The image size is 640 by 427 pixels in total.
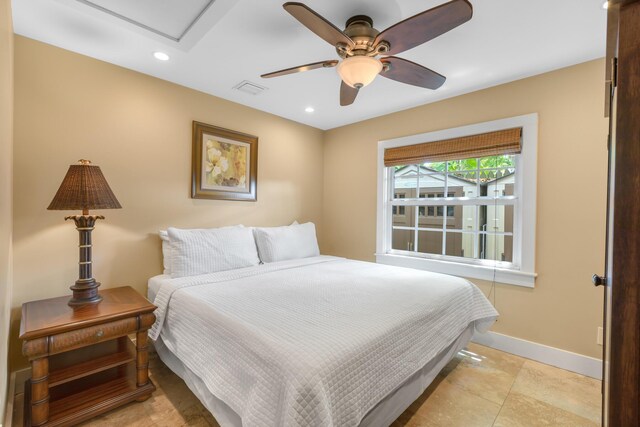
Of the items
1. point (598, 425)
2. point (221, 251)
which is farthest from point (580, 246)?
point (221, 251)

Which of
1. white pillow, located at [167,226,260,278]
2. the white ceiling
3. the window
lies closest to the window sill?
the window

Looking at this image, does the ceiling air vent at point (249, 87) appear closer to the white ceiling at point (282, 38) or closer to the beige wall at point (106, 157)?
the white ceiling at point (282, 38)

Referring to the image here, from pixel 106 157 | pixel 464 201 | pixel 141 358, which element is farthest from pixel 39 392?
pixel 464 201

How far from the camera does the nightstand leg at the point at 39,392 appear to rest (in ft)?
4.86

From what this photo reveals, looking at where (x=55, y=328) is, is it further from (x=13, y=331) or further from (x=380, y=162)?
(x=380, y=162)

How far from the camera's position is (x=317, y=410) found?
105cm

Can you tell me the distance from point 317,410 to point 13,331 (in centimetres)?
221

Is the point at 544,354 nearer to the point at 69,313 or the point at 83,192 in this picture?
the point at 69,313

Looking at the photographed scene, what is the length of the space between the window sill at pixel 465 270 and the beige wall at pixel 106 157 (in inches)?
69.4

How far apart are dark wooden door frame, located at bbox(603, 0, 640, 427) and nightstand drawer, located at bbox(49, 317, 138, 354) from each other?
2.15 meters

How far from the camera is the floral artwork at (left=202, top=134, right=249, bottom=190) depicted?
2.86m

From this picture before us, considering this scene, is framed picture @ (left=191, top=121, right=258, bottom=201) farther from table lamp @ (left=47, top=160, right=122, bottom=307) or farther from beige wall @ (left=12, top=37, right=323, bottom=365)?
table lamp @ (left=47, top=160, right=122, bottom=307)

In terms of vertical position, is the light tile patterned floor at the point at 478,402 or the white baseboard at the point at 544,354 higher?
the white baseboard at the point at 544,354

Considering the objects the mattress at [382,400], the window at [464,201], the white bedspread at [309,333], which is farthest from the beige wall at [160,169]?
the mattress at [382,400]
